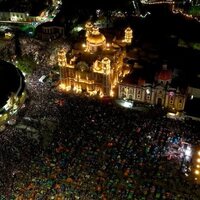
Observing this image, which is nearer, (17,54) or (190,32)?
(17,54)

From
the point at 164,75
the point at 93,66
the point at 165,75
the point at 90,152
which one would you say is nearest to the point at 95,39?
the point at 93,66

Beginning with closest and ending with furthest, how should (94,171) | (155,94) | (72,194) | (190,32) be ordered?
(72,194)
(94,171)
(155,94)
(190,32)

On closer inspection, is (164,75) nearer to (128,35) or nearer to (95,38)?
(95,38)

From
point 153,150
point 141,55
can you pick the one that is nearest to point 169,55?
point 141,55

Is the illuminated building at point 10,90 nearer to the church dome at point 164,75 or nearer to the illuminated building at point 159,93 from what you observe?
the illuminated building at point 159,93

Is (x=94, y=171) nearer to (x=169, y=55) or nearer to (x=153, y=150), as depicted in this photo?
(x=153, y=150)

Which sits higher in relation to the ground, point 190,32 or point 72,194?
point 190,32

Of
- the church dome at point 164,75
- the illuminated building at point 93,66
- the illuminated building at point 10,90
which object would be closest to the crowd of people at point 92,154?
the illuminated building at point 10,90
